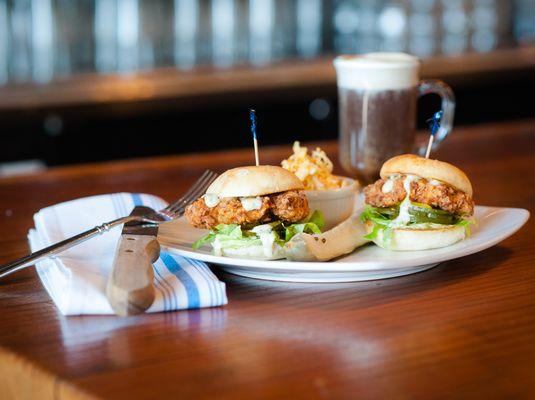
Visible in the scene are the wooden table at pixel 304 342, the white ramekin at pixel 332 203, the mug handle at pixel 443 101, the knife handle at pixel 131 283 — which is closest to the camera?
the wooden table at pixel 304 342

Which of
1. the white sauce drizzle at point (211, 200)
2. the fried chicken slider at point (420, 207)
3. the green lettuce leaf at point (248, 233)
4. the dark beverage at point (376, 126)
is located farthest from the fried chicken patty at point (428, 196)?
the dark beverage at point (376, 126)

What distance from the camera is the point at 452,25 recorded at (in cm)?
511

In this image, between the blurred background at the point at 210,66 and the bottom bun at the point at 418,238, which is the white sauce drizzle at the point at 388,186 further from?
the blurred background at the point at 210,66

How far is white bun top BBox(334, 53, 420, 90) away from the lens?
1810 mm

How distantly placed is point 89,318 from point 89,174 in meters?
1.15

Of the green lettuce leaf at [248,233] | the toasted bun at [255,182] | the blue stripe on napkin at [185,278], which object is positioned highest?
the toasted bun at [255,182]

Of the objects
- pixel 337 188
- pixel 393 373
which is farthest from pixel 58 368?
pixel 337 188

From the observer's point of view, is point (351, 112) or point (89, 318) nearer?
point (89, 318)

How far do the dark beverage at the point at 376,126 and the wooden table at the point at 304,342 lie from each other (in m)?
0.47

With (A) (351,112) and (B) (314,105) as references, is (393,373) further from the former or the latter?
(B) (314,105)

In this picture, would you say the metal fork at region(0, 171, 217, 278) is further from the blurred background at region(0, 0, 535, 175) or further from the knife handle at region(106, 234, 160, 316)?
the blurred background at region(0, 0, 535, 175)

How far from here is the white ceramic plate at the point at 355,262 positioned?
123 cm

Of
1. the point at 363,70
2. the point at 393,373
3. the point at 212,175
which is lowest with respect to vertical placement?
the point at 393,373

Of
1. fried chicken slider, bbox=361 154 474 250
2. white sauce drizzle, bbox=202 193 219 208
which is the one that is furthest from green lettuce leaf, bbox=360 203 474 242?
white sauce drizzle, bbox=202 193 219 208
